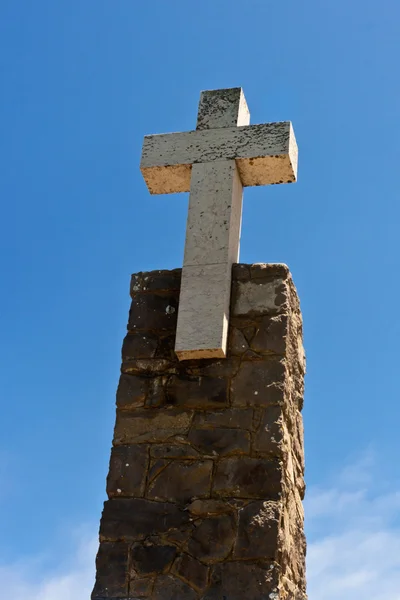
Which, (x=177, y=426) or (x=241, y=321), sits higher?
(x=241, y=321)

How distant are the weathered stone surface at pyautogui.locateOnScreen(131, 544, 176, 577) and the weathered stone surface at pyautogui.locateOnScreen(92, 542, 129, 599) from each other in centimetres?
5

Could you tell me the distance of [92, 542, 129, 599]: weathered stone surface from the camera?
4125 mm

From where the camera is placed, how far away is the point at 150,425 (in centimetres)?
450

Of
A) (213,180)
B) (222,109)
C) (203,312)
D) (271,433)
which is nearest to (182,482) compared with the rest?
(271,433)

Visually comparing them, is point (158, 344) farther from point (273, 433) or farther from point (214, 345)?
point (273, 433)

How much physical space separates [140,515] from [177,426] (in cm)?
48

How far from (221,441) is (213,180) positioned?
1563 mm

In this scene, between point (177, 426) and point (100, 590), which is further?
point (177, 426)

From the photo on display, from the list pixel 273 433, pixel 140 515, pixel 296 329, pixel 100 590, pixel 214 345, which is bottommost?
pixel 100 590

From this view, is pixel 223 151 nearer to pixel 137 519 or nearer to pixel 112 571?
pixel 137 519

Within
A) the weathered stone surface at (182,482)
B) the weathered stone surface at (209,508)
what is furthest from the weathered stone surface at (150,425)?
the weathered stone surface at (209,508)

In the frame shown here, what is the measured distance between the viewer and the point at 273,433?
431 cm

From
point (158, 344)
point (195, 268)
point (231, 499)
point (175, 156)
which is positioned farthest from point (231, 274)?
point (231, 499)

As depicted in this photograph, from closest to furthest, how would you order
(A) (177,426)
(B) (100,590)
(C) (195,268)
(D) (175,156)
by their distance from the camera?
1. (B) (100,590)
2. (A) (177,426)
3. (C) (195,268)
4. (D) (175,156)
